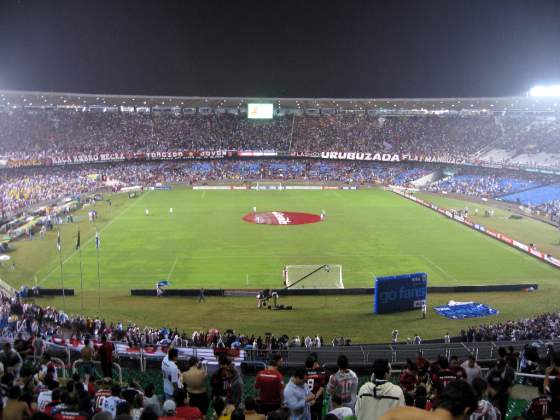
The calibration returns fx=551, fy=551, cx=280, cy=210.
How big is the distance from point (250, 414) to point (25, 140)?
89.6m

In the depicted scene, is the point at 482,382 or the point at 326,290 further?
the point at 326,290

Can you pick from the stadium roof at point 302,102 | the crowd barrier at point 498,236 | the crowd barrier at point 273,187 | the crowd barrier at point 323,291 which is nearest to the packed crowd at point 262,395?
the crowd barrier at point 323,291

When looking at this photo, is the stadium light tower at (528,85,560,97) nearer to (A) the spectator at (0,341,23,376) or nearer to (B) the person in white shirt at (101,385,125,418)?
(A) the spectator at (0,341,23,376)

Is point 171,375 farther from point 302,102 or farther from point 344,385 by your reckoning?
point 302,102

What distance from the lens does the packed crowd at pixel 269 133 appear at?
8725 centimetres

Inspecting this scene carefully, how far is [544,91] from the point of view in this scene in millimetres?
82500

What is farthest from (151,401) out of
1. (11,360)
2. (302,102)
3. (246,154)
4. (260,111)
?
(260,111)

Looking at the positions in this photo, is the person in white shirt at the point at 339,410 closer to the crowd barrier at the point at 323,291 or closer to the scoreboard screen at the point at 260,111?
the crowd barrier at the point at 323,291

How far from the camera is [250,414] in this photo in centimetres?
739

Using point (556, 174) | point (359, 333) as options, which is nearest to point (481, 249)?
point (359, 333)

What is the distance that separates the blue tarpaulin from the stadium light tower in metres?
61.2

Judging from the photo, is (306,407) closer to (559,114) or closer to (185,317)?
(185,317)

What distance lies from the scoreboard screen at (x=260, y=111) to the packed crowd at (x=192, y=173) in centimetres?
952

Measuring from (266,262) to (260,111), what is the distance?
65.7 m
